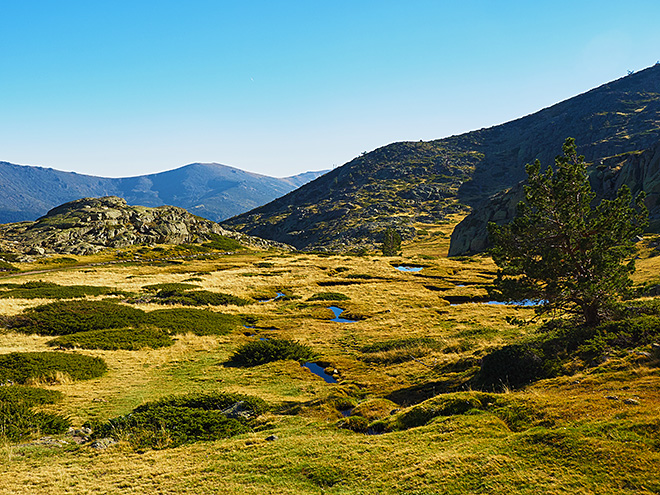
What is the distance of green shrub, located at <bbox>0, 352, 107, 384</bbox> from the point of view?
19469mm

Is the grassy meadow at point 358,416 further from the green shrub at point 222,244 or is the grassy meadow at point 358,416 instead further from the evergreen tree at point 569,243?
the green shrub at point 222,244

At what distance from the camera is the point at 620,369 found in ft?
45.2

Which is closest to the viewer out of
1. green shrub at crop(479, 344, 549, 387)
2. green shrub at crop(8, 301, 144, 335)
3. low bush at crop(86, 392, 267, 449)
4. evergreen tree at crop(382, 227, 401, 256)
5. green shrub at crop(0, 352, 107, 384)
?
low bush at crop(86, 392, 267, 449)

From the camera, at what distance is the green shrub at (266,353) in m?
26.2

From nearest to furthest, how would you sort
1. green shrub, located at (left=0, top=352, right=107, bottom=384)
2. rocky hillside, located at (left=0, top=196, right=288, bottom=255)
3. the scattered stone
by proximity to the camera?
the scattered stone → green shrub, located at (left=0, top=352, right=107, bottom=384) → rocky hillside, located at (left=0, top=196, right=288, bottom=255)

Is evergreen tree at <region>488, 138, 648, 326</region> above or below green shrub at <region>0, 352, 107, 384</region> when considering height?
above

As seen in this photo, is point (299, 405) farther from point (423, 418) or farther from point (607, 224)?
point (607, 224)

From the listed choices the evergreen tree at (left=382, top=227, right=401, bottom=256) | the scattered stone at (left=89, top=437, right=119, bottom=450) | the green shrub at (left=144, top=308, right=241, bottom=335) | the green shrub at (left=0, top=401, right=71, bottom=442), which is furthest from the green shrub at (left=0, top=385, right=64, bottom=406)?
the evergreen tree at (left=382, top=227, right=401, bottom=256)

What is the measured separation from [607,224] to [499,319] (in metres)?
19.8

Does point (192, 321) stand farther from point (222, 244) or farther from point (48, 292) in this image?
point (222, 244)

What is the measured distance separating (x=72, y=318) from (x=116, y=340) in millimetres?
8296

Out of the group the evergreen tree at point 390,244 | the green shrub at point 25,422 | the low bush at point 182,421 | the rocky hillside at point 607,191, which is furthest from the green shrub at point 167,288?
the evergreen tree at point 390,244

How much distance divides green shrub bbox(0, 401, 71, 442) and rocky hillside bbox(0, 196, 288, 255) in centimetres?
11488

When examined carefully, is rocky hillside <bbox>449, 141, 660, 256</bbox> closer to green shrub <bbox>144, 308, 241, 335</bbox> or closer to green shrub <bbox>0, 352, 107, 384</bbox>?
green shrub <bbox>144, 308, 241, 335</bbox>
